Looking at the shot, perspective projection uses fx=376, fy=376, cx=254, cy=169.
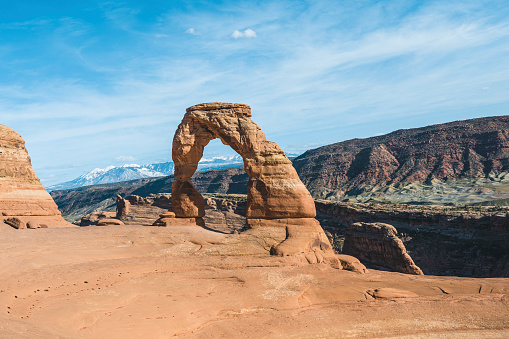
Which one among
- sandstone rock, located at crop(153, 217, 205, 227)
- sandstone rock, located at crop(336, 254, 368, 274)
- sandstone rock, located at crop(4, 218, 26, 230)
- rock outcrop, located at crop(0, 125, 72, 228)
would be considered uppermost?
rock outcrop, located at crop(0, 125, 72, 228)

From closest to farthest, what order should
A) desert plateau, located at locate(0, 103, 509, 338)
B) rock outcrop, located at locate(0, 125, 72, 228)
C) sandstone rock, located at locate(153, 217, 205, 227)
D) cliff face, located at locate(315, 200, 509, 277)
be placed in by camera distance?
desert plateau, located at locate(0, 103, 509, 338), sandstone rock, located at locate(153, 217, 205, 227), rock outcrop, located at locate(0, 125, 72, 228), cliff face, located at locate(315, 200, 509, 277)

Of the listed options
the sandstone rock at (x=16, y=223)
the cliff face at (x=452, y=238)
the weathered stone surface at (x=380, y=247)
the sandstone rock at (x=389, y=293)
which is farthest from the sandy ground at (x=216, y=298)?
the cliff face at (x=452, y=238)

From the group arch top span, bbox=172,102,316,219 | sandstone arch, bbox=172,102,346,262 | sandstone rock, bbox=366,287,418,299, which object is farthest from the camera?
arch top span, bbox=172,102,316,219

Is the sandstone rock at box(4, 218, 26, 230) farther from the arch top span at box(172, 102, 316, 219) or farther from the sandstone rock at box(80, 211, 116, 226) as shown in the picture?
the sandstone rock at box(80, 211, 116, 226)

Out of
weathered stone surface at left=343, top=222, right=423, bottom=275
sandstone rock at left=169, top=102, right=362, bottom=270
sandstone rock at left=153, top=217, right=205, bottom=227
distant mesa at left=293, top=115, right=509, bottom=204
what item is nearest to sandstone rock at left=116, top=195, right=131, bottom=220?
sandstone rock at left=169, top=102, right=362, bottom=270

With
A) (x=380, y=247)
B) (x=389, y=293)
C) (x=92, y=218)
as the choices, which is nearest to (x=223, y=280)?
(x=389, y=293)

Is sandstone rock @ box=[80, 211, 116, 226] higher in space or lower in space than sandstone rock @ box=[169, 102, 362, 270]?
lower

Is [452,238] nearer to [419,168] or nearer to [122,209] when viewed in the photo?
[122,209]

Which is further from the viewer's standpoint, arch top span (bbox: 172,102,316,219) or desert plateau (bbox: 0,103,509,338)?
arch top span (bbox: 172,102,316,219)

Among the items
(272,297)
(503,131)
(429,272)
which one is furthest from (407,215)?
(503,131)
